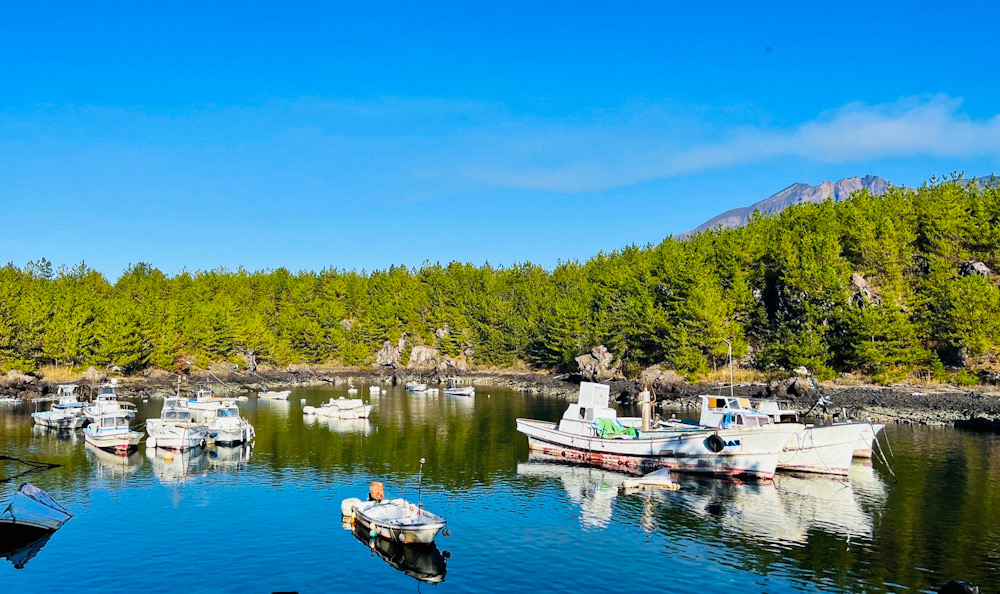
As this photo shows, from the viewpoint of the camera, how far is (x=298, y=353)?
17375cm

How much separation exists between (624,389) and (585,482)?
2208 inches

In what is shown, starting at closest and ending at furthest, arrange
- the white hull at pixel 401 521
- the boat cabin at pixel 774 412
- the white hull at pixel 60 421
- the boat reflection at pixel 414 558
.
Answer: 1. the boat reflection at pixel 414 558
2. the white hull at pixel 401 521
3. the boat cabin at pixel 774 412
4. the white hull at pixel 60 421

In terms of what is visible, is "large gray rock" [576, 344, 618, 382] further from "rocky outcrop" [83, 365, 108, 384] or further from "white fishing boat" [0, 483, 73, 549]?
"white fishing boat" [0, 483, 73, 549]

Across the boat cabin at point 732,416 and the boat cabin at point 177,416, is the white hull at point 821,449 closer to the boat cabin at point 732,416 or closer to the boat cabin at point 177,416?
the boat cabin at point 732,416

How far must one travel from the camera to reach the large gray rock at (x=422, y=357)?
586ft

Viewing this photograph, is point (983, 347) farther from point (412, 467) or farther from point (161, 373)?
point (161, 373)

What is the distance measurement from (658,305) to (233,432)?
81533mm

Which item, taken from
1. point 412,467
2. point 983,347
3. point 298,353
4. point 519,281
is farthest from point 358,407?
point 519,281

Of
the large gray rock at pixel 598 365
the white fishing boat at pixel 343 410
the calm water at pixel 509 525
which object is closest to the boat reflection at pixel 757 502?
the calm water at pixel 509 525

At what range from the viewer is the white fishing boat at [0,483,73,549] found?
A: 37.2 m

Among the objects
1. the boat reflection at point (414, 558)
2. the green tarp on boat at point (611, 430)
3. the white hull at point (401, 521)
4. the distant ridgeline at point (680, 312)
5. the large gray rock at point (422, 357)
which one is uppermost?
the distant ridgeline at point (680, 312)

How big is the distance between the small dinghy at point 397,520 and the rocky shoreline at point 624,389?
181 feet

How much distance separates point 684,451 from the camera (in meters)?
53.9

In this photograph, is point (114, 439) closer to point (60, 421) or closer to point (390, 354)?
point (60, 421)
